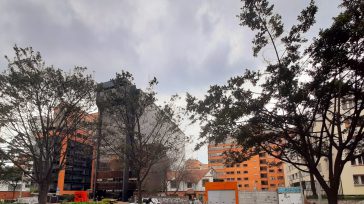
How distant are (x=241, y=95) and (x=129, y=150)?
11977 mm

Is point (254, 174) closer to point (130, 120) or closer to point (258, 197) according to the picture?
point (258, 197)

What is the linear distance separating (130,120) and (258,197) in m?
17.3

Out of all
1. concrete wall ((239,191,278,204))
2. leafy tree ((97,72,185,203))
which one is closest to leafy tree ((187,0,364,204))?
leafy tree ((97,72,185,203))

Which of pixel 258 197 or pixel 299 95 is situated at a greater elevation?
pixel 299 95

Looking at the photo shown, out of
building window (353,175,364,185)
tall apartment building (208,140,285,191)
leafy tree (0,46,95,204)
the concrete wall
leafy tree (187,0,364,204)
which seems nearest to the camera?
leafy tree (187,0,364,204)

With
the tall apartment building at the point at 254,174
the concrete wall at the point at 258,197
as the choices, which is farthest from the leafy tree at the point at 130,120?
the tall apartment building at the point at 254,174

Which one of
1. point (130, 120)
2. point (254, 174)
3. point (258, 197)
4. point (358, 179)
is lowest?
point (258, 197)

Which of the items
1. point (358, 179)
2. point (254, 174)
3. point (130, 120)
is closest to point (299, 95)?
point (130, 120)

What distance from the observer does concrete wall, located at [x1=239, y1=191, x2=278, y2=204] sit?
102 feet

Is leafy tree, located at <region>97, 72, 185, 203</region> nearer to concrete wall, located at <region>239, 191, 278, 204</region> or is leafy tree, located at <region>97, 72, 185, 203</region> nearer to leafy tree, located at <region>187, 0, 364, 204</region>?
leafy tree, located at <region>187, 0, 364, 204</region>

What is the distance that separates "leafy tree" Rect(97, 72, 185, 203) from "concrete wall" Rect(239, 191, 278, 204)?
1289 centimetres

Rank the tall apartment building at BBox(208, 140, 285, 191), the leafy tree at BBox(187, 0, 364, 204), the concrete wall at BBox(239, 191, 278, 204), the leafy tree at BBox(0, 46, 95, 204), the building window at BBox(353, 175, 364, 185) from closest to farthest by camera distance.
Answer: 1. the leafy tree at BBox(187, 0, 364, 204)
2. the leafy tree at BBox(0, 46, 95, 204)
3. the concrete wall at BBox(239, 191, 278, 204)
4. the building window at BBox(353, 175, 364, 185)
5. the tall apartment building at BBox(208, 140, 285, 191)

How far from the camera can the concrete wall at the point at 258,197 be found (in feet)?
102

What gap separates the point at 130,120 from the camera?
22.8 m
